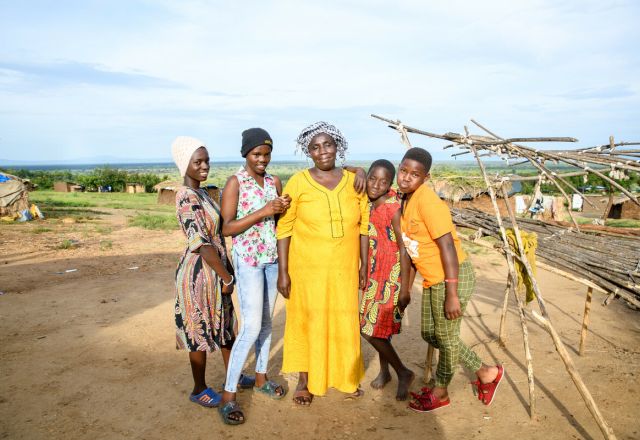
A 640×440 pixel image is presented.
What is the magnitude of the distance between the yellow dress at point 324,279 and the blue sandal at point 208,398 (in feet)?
1.85

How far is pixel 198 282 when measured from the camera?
2922 mm

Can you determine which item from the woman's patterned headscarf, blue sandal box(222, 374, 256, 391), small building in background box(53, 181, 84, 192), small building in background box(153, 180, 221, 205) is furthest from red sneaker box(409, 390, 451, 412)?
small building in background box(53, 181, 84, 192)

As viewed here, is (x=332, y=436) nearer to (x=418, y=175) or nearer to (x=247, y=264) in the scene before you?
(x=247, y=264)

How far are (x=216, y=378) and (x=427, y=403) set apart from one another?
1.79m

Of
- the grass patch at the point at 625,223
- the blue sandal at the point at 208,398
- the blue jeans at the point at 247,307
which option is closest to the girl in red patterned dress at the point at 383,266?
the blue jeans at the point at 247,307

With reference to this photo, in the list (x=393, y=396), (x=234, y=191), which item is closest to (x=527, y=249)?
(x=393, y=396)

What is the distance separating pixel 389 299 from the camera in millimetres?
3164

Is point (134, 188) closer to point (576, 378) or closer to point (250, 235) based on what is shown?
point (250, 235)

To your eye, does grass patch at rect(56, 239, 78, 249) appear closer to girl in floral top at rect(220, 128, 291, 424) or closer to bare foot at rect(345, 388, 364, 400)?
girl in floral top at rect(220, 128, 291, 424)

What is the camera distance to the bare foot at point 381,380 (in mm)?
3504

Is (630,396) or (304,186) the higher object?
(304,186)

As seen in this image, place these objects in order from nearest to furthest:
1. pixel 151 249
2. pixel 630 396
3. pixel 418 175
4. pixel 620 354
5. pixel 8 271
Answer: pixel 418 175
pixel 630 396
pixel 620 354
pixel 8 271
pixel 151 249

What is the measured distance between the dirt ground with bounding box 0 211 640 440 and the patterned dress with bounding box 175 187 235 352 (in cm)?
63

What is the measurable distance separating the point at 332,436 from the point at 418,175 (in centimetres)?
183
